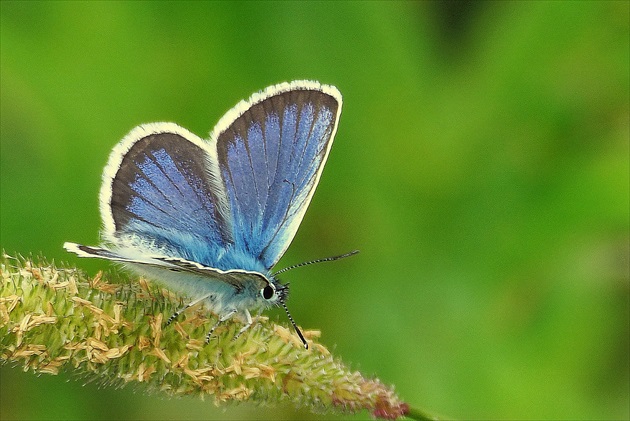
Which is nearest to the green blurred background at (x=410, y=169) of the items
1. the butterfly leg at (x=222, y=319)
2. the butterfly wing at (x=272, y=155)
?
the butterfly wing at (x=272, y=155)

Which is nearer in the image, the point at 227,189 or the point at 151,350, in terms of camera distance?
the point at 151,350

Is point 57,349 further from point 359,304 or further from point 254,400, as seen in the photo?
point 359,304

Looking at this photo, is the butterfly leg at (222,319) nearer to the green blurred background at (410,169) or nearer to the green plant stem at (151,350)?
the green plant stem at (151,350)

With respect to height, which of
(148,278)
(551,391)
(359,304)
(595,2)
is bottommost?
(551,391)

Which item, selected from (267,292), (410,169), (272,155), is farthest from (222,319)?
→ (410,169)

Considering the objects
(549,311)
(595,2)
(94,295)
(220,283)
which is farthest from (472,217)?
(94,295)

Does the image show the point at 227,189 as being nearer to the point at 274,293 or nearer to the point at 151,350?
the point at 274,293

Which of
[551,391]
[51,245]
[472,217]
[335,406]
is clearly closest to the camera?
[335,406]
